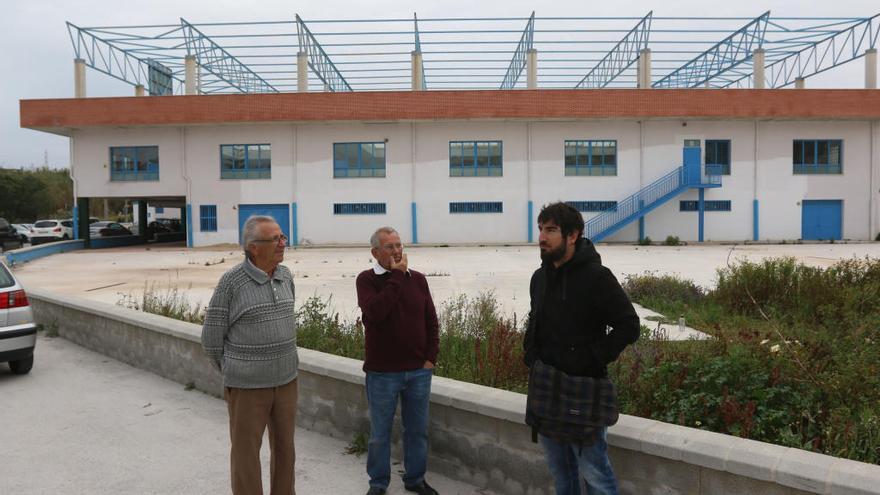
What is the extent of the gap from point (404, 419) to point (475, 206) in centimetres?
2867

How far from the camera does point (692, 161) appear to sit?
105 feet

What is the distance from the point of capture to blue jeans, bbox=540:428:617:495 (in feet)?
10.3

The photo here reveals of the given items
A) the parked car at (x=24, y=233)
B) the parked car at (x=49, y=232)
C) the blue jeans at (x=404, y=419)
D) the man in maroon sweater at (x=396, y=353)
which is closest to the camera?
the man in maroon sweater at (x=396, y=353)

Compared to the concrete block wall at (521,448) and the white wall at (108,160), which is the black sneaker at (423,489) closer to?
the concrete block wall at (521,448)

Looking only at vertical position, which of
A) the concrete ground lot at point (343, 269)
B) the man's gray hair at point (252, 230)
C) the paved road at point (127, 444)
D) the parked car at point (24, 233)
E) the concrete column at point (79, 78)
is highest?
the concrete column at point (79, 78)

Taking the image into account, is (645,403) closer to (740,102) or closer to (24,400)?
(24,400)

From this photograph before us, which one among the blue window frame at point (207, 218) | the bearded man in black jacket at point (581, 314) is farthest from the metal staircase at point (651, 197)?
the bearded man in black jacket at point (581, 314)

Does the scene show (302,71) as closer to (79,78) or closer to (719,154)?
(79,78)

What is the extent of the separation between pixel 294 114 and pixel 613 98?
16101 millimetres

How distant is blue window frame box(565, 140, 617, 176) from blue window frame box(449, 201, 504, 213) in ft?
13.5

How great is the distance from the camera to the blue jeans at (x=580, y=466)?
3137 mm

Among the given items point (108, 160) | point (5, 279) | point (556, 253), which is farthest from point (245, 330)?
point (108, 160)

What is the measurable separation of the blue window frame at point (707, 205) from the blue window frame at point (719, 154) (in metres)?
1.55

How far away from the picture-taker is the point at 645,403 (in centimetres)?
431
